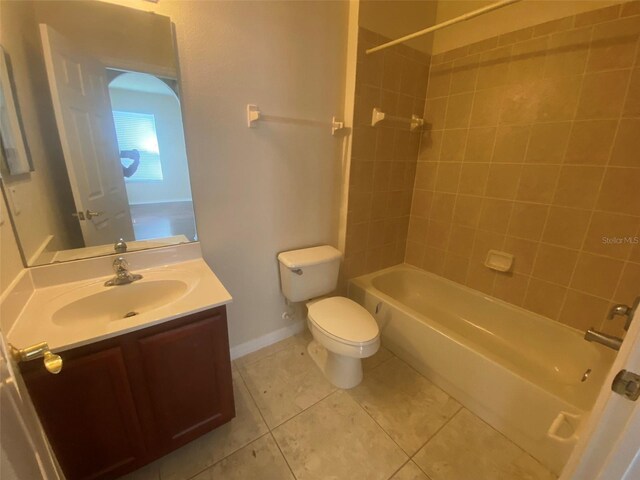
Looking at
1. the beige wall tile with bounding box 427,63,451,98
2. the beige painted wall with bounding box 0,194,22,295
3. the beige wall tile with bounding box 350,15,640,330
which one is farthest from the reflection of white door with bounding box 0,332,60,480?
the beige wall tile with bounding box 427,63,451,98

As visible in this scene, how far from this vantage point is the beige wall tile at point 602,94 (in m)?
1.31

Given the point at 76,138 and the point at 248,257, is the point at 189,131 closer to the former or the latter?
the point at 76,138

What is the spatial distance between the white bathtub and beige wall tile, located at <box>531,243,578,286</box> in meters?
0.27

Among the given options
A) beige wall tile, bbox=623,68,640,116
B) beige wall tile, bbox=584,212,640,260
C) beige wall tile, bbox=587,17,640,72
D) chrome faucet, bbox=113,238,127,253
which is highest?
beige wall tile, bbox=587,17,640,72

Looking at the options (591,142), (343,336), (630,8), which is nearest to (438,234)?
(591,142)

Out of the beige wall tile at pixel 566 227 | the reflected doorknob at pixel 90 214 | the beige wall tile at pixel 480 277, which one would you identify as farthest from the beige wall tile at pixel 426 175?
the reflected doorknob at pixel 90 214

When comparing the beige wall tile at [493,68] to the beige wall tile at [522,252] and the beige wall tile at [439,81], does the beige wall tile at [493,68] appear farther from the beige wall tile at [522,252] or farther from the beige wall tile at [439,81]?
the beige wall tile at [522,252]

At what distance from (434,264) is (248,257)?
148 centimetres

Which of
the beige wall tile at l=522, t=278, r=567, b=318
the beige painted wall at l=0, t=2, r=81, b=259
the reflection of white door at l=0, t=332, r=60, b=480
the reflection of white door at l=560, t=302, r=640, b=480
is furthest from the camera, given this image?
the beige wall tile at l=522, t=278, r=567, b=318

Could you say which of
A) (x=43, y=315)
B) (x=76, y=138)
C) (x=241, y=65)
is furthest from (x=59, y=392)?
(x=241, y=65)

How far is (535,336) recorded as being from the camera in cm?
172

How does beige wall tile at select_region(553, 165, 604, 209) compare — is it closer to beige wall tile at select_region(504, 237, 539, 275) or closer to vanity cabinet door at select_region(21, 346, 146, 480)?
beige wall tile at select_region(504, 237, 539, 275)

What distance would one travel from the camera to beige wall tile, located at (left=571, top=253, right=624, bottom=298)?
142 cm

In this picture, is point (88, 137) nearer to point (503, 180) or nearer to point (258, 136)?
point (258, 136)
